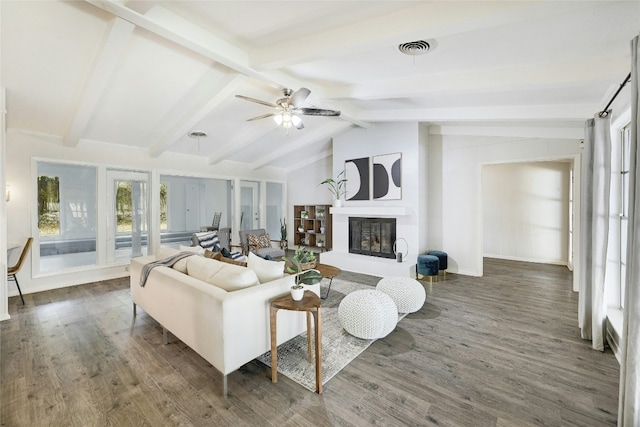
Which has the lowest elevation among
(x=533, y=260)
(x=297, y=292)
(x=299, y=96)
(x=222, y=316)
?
(x=533, y=260)

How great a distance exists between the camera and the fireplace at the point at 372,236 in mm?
5568

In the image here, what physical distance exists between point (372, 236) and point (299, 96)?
3577mm

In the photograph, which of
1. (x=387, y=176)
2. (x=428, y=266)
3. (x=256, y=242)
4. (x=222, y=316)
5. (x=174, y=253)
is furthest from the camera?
(x=256, y=242)

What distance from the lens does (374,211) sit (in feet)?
18.2

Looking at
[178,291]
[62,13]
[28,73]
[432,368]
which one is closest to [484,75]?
[432,368]

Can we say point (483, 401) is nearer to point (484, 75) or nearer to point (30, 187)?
point (484, 75)

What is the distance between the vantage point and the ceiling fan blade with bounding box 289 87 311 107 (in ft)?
9.76

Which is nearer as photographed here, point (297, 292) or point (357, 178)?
point (297, 292)

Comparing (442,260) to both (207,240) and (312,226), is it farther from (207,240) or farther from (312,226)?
(207,240)

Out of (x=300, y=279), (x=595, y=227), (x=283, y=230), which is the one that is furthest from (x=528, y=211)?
(x=300, y=279)

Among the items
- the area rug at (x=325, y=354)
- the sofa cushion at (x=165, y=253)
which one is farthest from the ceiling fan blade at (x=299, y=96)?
the area rug at (x=325, y=354)

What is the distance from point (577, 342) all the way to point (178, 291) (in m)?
3.95

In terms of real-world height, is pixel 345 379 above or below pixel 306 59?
below

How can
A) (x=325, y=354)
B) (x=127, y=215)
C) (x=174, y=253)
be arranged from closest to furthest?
(x=325, y=354) → (x=174, y=253) → (x=127, y=215)
